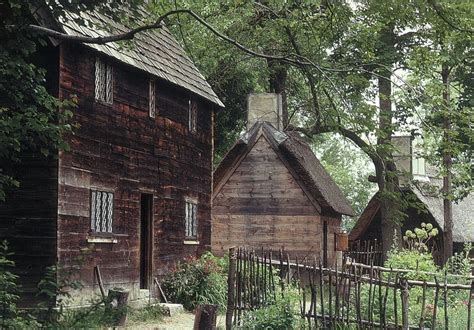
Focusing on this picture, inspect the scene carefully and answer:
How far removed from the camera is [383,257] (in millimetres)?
30656

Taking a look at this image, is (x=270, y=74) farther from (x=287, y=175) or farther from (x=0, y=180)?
(x=0, y=180)

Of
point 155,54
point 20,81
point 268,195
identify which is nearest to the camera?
point 20,81

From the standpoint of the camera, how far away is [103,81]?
1878 centimetres

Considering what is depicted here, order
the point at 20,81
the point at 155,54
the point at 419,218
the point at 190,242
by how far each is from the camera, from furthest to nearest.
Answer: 1. the point at 419,218
2. the point at 190,242
3. the point at 155,54
4. the point at 20,81

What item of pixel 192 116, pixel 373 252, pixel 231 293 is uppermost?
pixel 192 116

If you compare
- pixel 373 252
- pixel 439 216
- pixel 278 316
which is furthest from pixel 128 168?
pixel 439 216

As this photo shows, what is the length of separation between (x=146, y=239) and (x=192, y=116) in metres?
4.44

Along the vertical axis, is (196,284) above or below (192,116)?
below

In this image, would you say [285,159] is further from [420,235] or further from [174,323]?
[174,323]

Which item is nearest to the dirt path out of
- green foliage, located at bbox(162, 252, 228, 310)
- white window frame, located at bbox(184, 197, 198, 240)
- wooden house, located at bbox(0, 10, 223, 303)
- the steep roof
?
wooden house, located at bbox(0, 10, 223, 303)

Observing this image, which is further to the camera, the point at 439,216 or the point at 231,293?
the point at 439,216

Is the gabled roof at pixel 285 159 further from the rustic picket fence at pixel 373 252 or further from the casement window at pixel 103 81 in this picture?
the casement window at pixel 103 81

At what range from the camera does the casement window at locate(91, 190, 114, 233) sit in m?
18.0

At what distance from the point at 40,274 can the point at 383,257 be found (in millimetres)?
16823
